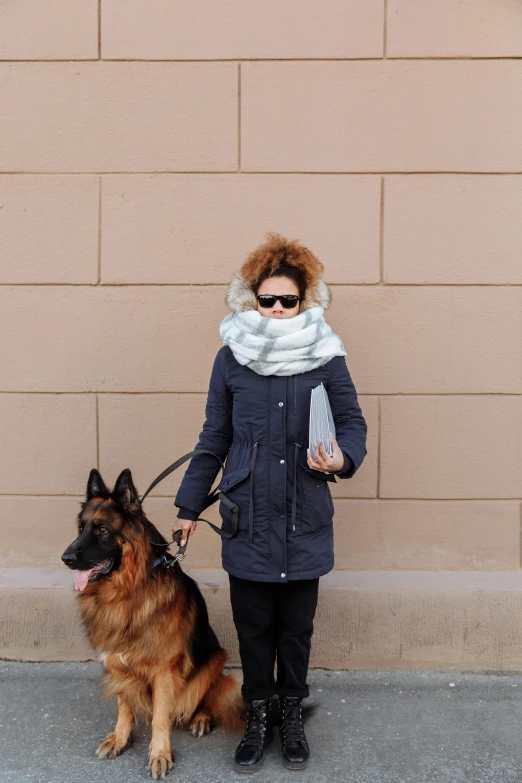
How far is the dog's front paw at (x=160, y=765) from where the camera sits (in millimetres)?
2787

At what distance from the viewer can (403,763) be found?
2.85 m

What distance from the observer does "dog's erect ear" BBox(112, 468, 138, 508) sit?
2752 millimetres

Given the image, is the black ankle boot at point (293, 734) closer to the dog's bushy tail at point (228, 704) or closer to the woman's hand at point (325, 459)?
the dog's bushy tail at point (228, 704)

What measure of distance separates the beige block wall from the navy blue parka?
3.08 ft

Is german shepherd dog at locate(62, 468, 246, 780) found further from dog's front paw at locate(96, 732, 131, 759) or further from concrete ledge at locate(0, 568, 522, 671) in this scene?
concrete ledge at locate(0, 568, 522, 671)

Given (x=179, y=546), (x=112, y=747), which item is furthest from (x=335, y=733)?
(x=179, y=546)

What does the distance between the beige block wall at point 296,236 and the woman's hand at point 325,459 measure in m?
1.08

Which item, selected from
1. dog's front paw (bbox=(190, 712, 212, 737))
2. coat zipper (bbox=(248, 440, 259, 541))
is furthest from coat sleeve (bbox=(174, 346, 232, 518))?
dog's front paw (bbox=(190, 712, 212, 737))

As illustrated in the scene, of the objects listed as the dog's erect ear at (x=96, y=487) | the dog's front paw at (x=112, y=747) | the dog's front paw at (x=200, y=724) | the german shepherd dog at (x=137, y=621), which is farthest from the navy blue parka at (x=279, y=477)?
the dog's front paw at (x=112, y=747)

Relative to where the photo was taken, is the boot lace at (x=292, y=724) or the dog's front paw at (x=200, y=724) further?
the dog's front paw at (x=200, y=724)

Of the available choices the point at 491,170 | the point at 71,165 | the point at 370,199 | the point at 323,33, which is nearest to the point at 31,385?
the point at 71,165

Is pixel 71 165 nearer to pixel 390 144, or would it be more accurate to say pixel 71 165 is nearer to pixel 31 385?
pixel 31 385

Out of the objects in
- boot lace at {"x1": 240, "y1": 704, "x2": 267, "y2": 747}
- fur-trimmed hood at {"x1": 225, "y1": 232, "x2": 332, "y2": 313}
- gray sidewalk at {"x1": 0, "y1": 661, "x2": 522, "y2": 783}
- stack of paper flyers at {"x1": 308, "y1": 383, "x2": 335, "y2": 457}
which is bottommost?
gray sidewalk at {"x1": 0, "y1": 661, "x2": 522, "y2": 783}

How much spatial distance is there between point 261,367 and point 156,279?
3.93ft
